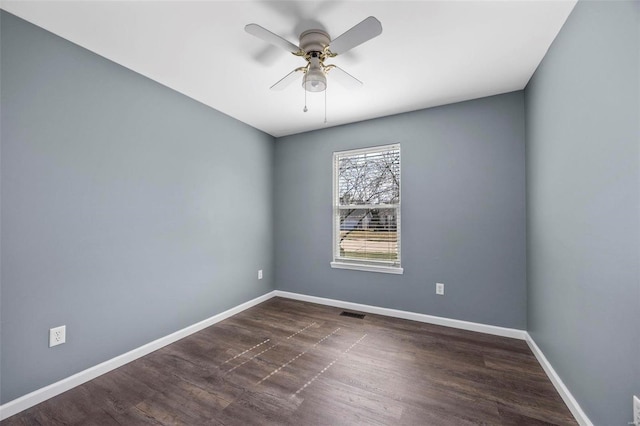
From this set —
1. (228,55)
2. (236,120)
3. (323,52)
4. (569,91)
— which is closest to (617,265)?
(569,91)

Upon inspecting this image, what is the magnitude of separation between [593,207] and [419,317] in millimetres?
2161

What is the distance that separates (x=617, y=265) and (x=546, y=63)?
5.50 ft

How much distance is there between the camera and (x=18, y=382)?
169 centimetres

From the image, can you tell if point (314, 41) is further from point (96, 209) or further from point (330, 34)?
point (96, 209)

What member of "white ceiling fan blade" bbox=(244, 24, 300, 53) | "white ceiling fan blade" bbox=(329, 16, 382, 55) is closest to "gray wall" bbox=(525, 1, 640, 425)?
"white ceiling fan blade" bbox=(329, 16, 382, 55)

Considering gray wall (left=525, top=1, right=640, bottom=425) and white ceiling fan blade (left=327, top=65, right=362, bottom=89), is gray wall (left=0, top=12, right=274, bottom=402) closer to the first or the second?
white ceiling fan blade (left=327, top=65, right=362, bottom=89)

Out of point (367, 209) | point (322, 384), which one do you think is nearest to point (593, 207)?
point (322, 384)

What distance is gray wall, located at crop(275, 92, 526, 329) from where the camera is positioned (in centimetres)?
274

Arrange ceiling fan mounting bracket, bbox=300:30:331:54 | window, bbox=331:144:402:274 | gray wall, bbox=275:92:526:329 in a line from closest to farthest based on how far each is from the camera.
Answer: ceiling fan mounting bracket, bbox=300:30:331:54 → gray wall, bbox=275:92:526:329 → window, bbox=331:144:402:274

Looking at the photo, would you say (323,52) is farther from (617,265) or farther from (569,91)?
(617,265)

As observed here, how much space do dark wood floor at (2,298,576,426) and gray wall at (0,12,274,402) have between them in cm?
35

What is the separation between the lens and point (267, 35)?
5.40 feet

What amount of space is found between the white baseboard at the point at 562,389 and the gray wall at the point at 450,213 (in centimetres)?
46

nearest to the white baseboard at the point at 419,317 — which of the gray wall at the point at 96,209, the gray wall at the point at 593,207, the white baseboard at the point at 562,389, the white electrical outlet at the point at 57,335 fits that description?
the white baseboard at the point at 562,389
